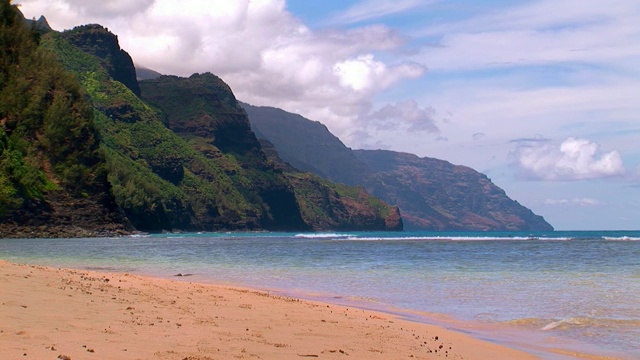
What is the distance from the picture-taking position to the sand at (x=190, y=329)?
33.0ft

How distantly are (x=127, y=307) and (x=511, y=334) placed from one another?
368 inches

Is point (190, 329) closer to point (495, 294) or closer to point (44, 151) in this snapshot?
point (495, 294)

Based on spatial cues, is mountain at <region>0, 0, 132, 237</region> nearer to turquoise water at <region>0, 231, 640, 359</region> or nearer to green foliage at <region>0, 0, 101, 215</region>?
green foliage at <region>0, 0, 101, 215</region>

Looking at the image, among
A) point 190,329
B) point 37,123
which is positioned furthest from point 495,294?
point 37,123

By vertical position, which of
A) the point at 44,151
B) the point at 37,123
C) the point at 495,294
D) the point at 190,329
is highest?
the point at 37,123

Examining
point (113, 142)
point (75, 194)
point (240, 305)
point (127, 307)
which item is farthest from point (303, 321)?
point (113, 142)

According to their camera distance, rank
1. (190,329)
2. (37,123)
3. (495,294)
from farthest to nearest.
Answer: (37,123) → (495,294) → (190,329)

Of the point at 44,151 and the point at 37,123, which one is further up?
the point at 37,123

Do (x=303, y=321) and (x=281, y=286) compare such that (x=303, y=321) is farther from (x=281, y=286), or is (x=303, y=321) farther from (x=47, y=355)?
(x=281, y=286)

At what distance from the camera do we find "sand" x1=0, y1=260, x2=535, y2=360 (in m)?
10.1

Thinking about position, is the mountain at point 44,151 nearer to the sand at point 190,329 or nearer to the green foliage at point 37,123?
the green foliage at point 37,123

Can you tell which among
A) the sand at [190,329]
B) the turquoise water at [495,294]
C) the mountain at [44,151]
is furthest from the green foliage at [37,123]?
the sand at [190,329]

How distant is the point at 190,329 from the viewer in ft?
41.5

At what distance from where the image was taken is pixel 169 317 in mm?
14062
